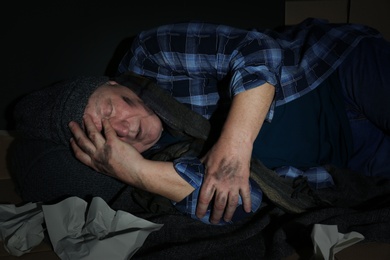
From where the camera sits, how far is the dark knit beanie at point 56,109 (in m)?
0.97

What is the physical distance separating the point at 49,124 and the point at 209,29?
44cm

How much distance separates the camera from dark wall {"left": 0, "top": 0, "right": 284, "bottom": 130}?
126 centimetres

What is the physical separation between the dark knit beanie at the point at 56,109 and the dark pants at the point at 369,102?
0.59 meters

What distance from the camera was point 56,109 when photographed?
99cm

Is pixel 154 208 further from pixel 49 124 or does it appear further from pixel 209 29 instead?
pixel 209 29

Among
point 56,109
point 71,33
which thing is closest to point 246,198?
point 56,109

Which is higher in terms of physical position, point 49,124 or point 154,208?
point 49,124

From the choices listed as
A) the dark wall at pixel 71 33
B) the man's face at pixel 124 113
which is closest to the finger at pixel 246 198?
the man's face at pixel 124 113

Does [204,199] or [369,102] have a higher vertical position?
[369,102]

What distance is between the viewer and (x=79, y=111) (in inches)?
37.8

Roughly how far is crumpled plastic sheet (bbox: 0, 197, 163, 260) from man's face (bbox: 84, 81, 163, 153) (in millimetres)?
168

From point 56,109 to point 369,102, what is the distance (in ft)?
2.35

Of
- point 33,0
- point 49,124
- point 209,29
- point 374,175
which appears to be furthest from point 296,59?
point 33,0

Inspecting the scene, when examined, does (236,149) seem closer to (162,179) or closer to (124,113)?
(162,179)
